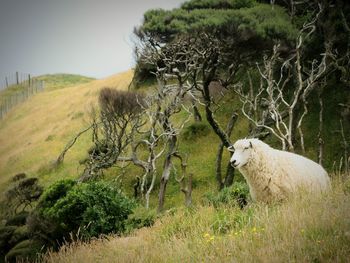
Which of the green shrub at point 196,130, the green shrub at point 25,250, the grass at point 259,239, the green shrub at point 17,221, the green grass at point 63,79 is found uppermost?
the green grass at point 63,79

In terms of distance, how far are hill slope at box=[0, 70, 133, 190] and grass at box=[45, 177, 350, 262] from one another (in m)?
21.4

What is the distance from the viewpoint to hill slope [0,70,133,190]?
36316 millimetres

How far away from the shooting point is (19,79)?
84.9 m

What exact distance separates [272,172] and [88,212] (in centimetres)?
691

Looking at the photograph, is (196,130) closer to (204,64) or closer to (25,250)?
(204,64)

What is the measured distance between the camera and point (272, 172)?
1052 centimetres

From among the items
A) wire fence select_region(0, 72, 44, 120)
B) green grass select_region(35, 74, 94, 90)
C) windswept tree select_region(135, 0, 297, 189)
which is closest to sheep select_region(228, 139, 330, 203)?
windswept tree select_region(135, 0, 297, 189)

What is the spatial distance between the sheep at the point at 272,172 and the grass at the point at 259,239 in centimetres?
81

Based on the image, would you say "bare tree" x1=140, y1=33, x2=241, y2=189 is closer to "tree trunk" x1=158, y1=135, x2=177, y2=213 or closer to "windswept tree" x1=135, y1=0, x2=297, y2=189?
"windswept tree" x1=135, y1=0, x2=297, y2=189

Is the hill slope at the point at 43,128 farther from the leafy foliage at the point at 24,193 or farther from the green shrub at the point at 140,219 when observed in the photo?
the green shrub at the point at 140,219

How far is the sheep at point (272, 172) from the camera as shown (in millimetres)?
10336

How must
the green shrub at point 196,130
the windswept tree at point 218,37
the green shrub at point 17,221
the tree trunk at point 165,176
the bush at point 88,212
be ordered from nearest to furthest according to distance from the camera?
the bush at point 88,212 < the windswept tree at point 218,37 < the tree trunk at point 165,176 < the green shrub at point 17,221 < the green shrub at point 196,130

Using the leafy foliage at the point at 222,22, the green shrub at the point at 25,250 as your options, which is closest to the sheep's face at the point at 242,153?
the green shrub at the point at 25,250

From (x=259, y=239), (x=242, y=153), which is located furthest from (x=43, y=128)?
(x=259, y=239)
